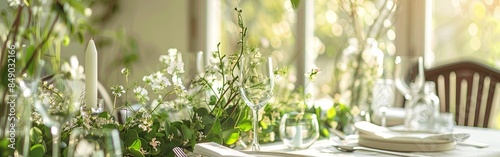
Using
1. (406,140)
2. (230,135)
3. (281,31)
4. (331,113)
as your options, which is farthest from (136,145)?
A: (281,31)

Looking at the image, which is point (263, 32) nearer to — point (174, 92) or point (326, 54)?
point (326, 54)

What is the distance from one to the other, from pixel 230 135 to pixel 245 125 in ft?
0.18

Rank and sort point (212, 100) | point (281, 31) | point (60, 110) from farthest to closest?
point (281, 31)
point (212, 100)
point (60, 110)

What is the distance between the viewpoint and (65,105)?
1124 millimetres

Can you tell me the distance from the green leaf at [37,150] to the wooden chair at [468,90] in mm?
1787

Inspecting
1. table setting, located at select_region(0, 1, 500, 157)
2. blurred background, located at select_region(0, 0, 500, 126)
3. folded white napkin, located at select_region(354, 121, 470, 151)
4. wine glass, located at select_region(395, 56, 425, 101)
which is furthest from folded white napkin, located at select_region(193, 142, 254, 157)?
blurred background, located at select_region(0, 0, 500, 126)

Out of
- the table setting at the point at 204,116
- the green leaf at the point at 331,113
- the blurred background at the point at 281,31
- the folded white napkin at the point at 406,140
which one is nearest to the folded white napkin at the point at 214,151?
the table setting at the point at 204,116

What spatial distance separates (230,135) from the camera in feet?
5.12

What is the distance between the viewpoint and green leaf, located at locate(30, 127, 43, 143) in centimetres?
136

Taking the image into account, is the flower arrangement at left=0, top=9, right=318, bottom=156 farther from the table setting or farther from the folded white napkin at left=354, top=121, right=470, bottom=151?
the folded white napkin at left=354, top=121, right=470, bottom=151

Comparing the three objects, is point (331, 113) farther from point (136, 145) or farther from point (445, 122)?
point (136, 145)

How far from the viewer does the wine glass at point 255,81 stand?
1519 millimetres

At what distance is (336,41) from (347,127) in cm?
183

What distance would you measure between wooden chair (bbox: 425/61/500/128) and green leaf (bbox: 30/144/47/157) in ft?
5.86
